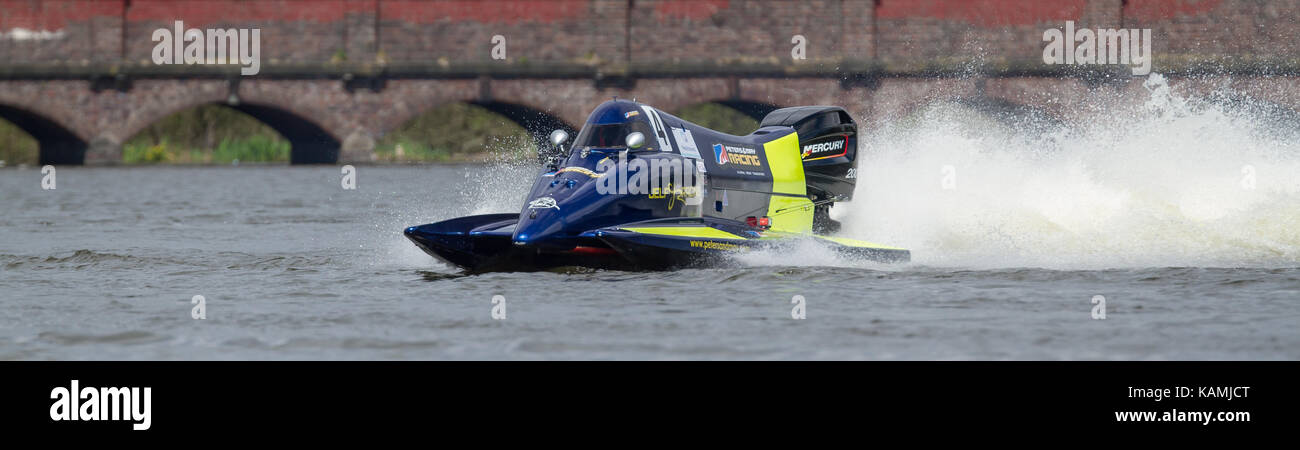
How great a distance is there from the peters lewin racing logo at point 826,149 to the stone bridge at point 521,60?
3863 centimetres

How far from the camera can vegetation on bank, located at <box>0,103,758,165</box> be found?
63594 mm

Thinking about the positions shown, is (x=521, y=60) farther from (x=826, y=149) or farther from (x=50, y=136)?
(x=826, y=149)

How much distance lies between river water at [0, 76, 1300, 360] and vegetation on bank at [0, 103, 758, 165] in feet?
125

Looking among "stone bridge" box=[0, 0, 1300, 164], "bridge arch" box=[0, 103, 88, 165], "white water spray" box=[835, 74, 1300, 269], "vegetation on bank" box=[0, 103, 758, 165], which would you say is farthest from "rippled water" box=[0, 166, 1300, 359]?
"vegetation on bank" box=[0, 103, 758, 165]

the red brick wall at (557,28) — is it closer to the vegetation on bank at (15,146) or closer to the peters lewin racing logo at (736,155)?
the vegetation on bank at (15,146)

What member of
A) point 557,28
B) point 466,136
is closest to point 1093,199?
point 557,28

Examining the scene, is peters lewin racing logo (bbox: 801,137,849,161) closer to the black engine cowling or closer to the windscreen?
the black engine cowling

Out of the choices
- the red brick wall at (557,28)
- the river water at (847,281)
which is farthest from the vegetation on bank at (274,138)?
the river water at (847,281)

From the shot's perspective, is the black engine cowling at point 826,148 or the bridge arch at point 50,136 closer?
the black engine cowling at point 826,148

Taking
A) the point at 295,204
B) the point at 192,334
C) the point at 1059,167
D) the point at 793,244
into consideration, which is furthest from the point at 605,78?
the point at 192,334

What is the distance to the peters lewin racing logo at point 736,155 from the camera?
16.1 m

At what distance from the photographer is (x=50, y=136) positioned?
59750 mm

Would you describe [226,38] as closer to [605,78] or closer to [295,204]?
[605,78]

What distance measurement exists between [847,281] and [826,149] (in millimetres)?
3757
